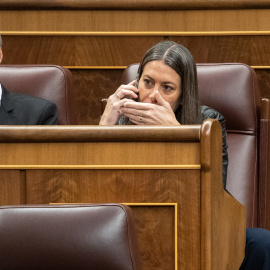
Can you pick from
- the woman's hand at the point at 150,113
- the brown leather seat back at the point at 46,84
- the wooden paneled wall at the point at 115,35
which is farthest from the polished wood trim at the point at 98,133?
the wooden paneled wall at the point at 115,35

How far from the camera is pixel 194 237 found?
1.66ft

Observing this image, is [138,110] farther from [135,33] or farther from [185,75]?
[135,33]

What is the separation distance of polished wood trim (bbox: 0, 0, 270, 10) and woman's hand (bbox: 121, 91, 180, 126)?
0.28 metres

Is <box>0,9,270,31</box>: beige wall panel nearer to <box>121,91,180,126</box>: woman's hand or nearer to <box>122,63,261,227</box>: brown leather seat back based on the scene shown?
Result: <box>122,63,261,227</box>: brown leather seat back

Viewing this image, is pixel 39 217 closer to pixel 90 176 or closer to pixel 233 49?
pixel 90 176

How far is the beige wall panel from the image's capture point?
880mm

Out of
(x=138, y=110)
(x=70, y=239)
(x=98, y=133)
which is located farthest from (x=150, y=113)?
(x=70, y=239)

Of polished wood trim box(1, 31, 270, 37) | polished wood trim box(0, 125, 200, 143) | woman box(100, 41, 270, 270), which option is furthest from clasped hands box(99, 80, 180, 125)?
polished wood trim box(1, 31, 270, 37)

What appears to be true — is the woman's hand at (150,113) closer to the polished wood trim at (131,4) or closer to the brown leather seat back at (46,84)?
the brown leather seat back at (46,84)

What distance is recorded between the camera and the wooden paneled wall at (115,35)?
872mm

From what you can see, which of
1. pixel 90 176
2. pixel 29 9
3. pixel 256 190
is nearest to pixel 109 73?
pixel 29 9

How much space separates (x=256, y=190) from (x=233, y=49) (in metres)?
0.23

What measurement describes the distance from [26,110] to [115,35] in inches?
8.1

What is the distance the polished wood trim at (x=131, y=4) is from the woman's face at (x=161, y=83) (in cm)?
23
